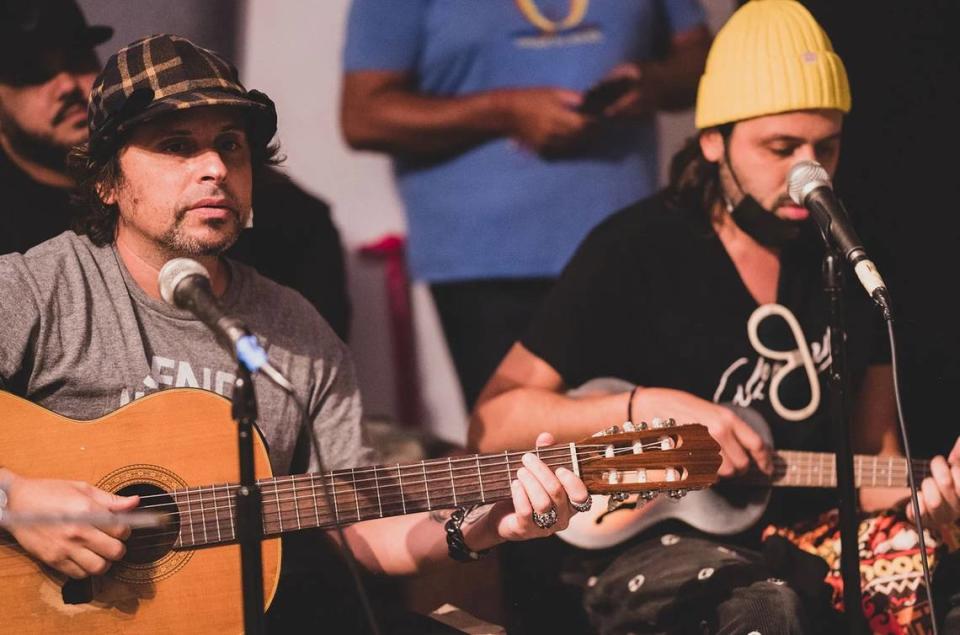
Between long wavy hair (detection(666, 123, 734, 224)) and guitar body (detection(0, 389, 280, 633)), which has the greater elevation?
long wavy hair (detection(666, 123, 734, 224))

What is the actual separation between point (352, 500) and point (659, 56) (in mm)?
2401

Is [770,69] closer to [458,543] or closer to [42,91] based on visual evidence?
[458,543]

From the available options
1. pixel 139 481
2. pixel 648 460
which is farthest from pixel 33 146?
pixel 648 460

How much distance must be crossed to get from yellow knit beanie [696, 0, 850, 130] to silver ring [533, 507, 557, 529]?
1.29m

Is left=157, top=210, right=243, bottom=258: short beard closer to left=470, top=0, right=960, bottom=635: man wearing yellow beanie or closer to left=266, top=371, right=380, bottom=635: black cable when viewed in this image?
left=266, top=371, right=380, bottom=635: black cable

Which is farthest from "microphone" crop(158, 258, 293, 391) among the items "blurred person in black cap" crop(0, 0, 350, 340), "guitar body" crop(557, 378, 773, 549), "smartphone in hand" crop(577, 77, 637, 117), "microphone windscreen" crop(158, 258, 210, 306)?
"smartphone in hand" crop(577, 77, 637, 117)

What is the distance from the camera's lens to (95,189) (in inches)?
105

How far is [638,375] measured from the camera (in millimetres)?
3213

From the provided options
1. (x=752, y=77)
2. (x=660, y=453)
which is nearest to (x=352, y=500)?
(x=660, y=453)

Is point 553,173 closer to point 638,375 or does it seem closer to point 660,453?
point 638,375

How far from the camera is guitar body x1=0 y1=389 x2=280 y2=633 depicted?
2303 millimetres

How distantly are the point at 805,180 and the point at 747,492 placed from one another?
2.83 ft

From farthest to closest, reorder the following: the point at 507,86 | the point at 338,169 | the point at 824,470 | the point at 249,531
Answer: the point at 338,169
the point at 507,86
the point at 824,470
the point at 249,531

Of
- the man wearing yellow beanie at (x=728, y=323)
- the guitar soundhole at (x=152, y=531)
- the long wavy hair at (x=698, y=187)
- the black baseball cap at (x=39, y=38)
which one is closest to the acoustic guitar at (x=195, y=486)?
the guitar soundhole at (x=152, y=531)
